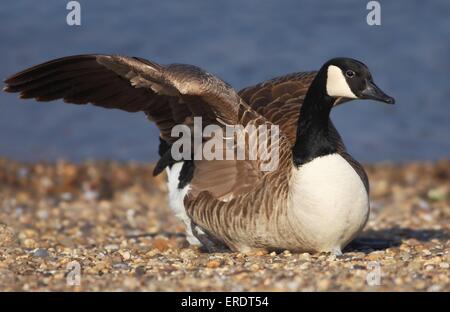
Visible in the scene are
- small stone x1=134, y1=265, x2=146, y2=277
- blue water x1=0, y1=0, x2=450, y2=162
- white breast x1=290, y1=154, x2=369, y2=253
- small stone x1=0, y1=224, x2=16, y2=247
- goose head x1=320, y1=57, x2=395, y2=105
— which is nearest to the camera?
small stone x1=134, y1=265, x2=146, y2=277

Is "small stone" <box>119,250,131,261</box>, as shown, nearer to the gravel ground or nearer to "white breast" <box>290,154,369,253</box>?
the gravel ground

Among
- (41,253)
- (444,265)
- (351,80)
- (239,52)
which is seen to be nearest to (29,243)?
(41,253)

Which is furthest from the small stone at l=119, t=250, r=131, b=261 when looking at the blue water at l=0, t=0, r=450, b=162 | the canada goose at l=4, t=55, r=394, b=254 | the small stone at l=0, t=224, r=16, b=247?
the blue water at l=0, t=0, r=450, b=162

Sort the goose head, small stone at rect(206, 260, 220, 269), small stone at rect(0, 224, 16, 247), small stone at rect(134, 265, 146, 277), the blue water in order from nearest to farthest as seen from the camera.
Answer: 1. small stone at rect(134, 265, 146, 277)
2. small stone at rect(206, 260, 220, 269)
3. the goose head
4. small stone at rect(0, 224, 16, 247)
5. the blue water

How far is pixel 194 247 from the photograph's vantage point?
7727 mm

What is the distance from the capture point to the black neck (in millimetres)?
6527

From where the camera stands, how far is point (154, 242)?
806 centimetres

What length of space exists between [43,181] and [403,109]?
18.7 ft

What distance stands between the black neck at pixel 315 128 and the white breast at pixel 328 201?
0.07 meters

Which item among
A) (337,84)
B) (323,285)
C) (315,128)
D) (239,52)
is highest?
(239,52)

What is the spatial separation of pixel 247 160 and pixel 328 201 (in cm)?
89

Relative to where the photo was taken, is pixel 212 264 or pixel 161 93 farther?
pixel 161 93

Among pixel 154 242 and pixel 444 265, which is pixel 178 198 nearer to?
pixel 154 242

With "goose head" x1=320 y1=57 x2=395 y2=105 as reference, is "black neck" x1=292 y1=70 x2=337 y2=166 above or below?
below
